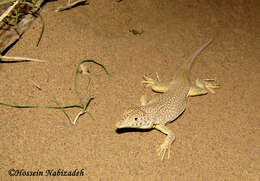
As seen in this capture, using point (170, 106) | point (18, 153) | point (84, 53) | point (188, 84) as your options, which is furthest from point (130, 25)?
point (18, 153)

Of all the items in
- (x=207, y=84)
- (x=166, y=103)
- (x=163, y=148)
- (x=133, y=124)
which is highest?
(x=207, y=84)

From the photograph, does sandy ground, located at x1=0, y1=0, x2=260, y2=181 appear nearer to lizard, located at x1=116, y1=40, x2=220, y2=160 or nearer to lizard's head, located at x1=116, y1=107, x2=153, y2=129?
lizard, located at x1=116, y1=40, x2=220, y2=160

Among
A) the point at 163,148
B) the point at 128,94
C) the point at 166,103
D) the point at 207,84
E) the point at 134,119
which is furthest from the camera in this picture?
the point at 207,84

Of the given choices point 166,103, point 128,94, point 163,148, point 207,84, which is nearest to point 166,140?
point 163,148

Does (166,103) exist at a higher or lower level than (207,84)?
lower

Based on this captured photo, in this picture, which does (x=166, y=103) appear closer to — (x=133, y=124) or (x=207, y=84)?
(x=133, y=124)

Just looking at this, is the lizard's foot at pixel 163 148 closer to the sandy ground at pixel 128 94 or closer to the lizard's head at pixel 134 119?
the sandy ground at pixel 128 94
